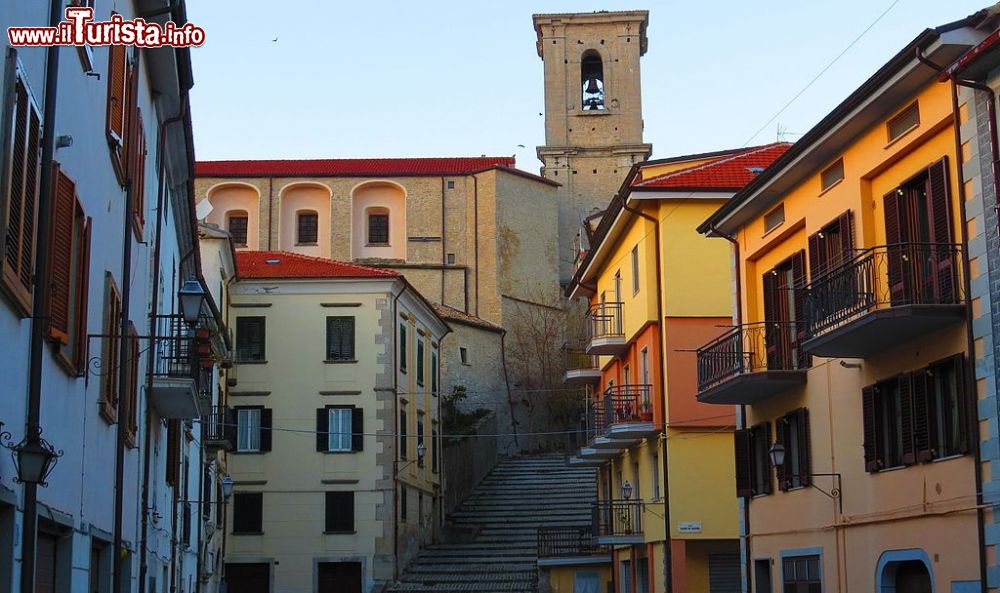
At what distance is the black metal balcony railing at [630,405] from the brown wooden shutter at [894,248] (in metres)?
13.7

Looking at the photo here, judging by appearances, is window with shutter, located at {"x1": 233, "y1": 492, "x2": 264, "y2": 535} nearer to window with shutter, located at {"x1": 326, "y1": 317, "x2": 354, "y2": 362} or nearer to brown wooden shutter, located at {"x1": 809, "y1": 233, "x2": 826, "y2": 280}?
window with shutter, located at {"x1": 326, "y1": 317, "x2": 354, "y2": 362}

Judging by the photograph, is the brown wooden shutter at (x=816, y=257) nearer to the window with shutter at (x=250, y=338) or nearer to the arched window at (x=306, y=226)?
the window with shutter at (x=250, y=338)

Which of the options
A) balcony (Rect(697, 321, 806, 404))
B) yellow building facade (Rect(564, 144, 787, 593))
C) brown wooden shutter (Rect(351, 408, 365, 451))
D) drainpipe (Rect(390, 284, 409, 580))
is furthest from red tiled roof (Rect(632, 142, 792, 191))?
brown wooden shutter (Rect(351, 408, 365, 451))

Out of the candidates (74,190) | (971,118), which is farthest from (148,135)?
(971,118)

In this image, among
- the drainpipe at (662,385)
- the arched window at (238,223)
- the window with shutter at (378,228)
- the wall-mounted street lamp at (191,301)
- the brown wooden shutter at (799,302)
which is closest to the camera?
the wall-mounted street lamp at (191,301)

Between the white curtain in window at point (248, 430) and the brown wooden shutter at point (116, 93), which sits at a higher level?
the brown wooden shutter at point (116, 93)

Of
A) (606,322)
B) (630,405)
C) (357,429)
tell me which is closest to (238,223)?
(357,429)

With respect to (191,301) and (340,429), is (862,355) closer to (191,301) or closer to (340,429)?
(191,301)

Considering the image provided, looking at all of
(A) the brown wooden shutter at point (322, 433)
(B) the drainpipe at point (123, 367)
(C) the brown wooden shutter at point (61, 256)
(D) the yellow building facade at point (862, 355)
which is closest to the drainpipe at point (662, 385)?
(D) the yellow building facade at point (862, 355)

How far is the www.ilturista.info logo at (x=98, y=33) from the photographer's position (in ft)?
31.3

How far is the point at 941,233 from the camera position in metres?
15.8

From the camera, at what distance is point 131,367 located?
16.8 m

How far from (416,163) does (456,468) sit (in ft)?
78.3

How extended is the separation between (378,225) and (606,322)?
37.3m
